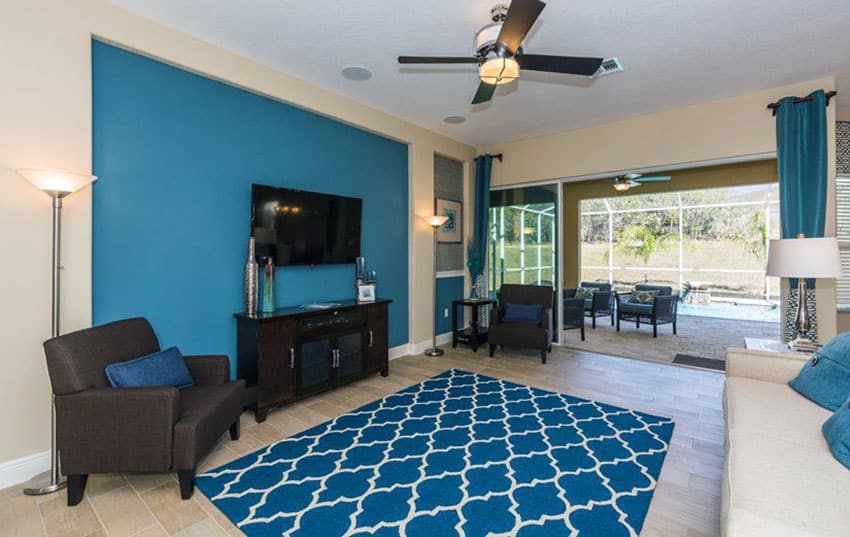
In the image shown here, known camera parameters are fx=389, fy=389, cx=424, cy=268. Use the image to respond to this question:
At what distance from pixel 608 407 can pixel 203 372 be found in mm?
3201

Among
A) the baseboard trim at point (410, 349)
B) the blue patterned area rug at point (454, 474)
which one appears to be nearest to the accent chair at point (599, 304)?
the baseboard trim at point (410, 349)

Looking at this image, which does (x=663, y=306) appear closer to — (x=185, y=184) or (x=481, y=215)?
(x=481, y=215)

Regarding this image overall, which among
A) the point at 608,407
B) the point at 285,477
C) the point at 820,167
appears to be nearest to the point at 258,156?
the point at 285,477

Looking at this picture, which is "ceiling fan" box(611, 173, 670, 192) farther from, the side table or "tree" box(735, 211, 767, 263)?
"tree" box(735, 211, 767, 263)

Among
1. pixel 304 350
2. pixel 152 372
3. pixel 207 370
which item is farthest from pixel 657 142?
pixel 152 372

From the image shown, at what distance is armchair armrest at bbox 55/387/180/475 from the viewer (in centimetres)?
201

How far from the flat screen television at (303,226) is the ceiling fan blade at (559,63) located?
224 centimetres

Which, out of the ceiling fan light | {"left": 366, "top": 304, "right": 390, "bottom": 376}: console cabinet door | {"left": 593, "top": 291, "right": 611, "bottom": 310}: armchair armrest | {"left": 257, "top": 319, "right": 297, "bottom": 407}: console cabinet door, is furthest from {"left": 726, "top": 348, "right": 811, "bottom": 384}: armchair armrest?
{"left": 593, "top": 291, "right": 611, "bottom": 310}: armchair armrest

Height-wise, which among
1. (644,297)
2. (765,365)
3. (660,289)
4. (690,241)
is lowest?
(765,365)

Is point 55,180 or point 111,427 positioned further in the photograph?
point 55,180

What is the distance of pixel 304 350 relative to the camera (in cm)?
337

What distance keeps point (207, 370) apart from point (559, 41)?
3571 mm

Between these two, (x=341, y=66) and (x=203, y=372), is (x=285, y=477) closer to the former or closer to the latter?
(x=203, y=372)

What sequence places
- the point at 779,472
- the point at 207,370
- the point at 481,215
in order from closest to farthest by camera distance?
the point at 779,472 < the point at 207,370 < the point at 481,215
